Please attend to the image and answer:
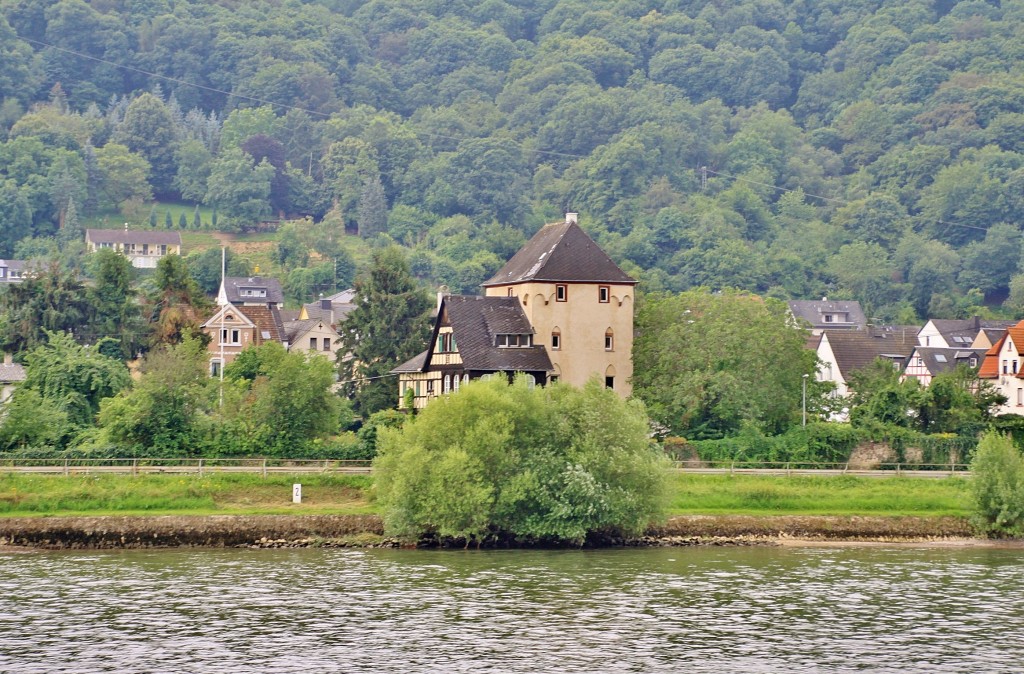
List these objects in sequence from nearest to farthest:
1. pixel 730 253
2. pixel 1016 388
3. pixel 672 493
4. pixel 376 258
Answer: pixel 672 493 < pixel 1016 388 < pixel 376 258 < pixel 730 253

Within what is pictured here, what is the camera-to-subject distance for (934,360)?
119750 millimetres

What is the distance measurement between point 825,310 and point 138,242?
7763 centimetres

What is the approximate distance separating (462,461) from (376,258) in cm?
4812

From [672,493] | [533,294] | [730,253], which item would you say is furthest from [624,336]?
[730,253]

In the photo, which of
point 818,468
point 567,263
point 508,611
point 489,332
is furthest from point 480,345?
point 508,611

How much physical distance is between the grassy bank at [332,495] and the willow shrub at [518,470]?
2535mm

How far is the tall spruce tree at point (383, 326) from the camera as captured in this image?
105m

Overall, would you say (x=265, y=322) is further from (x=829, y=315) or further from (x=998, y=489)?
(x=998, y=489)

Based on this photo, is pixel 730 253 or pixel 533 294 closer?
pixel 533 294

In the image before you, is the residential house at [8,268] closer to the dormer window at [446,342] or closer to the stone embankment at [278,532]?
the dormer window at [446,342]

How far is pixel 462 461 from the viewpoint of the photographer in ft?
212

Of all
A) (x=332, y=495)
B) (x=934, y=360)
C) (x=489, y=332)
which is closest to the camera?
(x=332, y=495)

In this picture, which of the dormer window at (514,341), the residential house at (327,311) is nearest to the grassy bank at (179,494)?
the dormer window at (514,341)

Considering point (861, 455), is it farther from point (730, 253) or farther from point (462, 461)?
point (730, 253)
